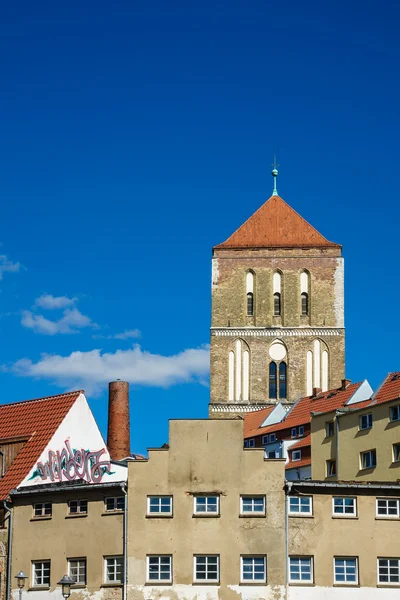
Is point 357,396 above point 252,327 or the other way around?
the other way around

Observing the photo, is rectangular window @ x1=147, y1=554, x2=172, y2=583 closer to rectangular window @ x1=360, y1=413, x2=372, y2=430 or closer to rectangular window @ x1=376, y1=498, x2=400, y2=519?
rectangular window @ x1=376, y1=498, x2=400, y2=519

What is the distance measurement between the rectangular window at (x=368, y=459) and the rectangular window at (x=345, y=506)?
47.9 ft

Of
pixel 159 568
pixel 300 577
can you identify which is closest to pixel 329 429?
pixel 300 577

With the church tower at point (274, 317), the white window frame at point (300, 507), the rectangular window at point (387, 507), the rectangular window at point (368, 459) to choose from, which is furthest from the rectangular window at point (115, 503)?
the church tower at point (274, 317)

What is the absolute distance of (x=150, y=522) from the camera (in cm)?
4875

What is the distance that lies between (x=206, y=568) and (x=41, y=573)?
667cm

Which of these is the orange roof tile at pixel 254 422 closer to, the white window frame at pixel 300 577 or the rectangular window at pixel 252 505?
the rectangular window at pixel 252 505

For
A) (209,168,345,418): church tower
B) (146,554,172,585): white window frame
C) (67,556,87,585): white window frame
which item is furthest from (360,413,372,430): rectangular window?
(209,168,345,418): church tower

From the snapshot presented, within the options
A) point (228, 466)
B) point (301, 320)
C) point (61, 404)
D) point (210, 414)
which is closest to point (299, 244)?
point (301, 320)

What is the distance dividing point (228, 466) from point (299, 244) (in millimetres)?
63124

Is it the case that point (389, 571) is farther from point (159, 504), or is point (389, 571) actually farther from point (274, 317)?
point (274, 317)

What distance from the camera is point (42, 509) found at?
51.2m

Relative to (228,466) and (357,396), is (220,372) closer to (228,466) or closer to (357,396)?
(357,396)

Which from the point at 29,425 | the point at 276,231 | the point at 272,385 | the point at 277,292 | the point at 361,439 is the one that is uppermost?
the point at 276,231
